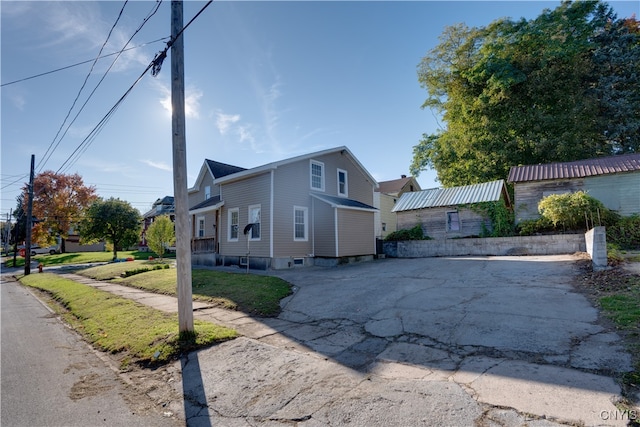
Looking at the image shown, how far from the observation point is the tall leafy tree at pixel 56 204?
36625mm

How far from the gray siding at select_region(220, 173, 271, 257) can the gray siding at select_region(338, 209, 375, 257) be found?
369 cm

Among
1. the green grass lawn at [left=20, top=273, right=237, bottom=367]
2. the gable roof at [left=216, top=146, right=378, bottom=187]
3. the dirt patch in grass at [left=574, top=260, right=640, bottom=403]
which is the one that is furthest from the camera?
the gable roof at [left=216, top=146, right=378, bottom=187]

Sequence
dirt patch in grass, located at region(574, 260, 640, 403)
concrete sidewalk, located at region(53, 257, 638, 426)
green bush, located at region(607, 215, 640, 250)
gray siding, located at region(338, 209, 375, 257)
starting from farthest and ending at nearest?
gray siding, located at region(338, 209, 375, 257)
green bush, located at region(607, 215, 640, 250)
dirt patch in grass, located at region(574, 260, 640, 403)
concrete sidewalk, located at region(53, 257, 638, 426)

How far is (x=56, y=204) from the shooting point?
36.8 meters

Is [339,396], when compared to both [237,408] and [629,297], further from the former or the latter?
Result: [629,297]

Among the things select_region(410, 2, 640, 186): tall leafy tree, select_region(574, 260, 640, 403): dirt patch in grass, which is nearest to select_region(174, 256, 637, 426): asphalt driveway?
select_region(574, 260, 640, 403): dirt patch in grass

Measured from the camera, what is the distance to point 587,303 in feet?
19.4

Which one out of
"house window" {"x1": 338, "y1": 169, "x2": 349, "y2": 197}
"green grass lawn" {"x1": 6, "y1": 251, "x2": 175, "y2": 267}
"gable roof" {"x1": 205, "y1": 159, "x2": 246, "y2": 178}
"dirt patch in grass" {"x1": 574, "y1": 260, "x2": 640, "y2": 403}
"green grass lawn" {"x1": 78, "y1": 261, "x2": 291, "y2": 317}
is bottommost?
"green grass lawn" {"x1": 6, "y1": 251, "x2": 175, "y2": 267}

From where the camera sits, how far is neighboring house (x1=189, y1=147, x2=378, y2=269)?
15.5 metres

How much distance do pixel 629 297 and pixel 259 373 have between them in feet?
21.6

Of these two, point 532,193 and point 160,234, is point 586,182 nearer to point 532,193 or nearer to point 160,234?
point 532,193

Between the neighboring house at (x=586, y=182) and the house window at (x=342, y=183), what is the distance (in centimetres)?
985

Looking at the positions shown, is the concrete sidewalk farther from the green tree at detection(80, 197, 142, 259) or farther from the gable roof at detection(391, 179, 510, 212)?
the green tree at detection(80, 197, 142, 259)

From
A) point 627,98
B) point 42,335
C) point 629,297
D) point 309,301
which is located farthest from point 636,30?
point 42,335
